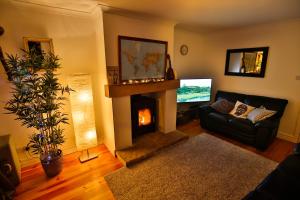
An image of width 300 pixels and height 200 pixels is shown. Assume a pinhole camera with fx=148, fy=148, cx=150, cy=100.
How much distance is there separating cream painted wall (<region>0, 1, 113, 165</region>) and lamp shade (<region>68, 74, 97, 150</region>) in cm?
26

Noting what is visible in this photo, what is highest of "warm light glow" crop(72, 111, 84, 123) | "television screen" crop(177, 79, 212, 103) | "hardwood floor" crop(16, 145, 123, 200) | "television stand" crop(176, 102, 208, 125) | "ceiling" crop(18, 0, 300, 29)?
"ceiling" crop(18, 0, 300, 29)

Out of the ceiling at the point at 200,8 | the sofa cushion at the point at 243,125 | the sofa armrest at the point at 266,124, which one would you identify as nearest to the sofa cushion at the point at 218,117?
the sofa cushion at the point at 243,125

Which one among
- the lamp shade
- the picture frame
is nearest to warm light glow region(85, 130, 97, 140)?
the lamp shade

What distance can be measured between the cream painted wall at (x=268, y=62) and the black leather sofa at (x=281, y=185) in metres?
2.03

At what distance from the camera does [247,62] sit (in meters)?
3.68

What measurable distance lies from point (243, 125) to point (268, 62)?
5.31ft

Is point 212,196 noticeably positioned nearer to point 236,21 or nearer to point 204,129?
point 204,129

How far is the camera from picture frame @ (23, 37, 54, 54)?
2.19 metres

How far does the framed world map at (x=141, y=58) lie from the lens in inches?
99.4

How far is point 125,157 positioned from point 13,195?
152 cm

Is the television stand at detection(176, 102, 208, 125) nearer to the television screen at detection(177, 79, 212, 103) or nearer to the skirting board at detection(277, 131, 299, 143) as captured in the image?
the television screen at detection(177, 79, 212, 103)

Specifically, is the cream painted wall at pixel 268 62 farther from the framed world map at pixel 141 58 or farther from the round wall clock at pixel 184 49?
the framed world map at pixel 141 58

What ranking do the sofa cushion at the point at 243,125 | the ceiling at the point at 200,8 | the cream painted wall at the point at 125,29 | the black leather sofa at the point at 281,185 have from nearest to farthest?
the black leather sofa at the point at 281,185
the ceiling at the point at 200,8
the cream painted wall at the point at 125,29
the sofa cushion at the point at 243,125

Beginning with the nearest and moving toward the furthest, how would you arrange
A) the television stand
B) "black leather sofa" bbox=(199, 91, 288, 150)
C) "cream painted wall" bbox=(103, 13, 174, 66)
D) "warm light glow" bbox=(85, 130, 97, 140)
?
1. "cream painted wall" bbox=(103, 13, 174, 66)
2. "warm light glow" bbox=(85, 130, 97, 140)
3. "black leather sofa" bbox=(199, 91, 288, 150)
4. the television stand
